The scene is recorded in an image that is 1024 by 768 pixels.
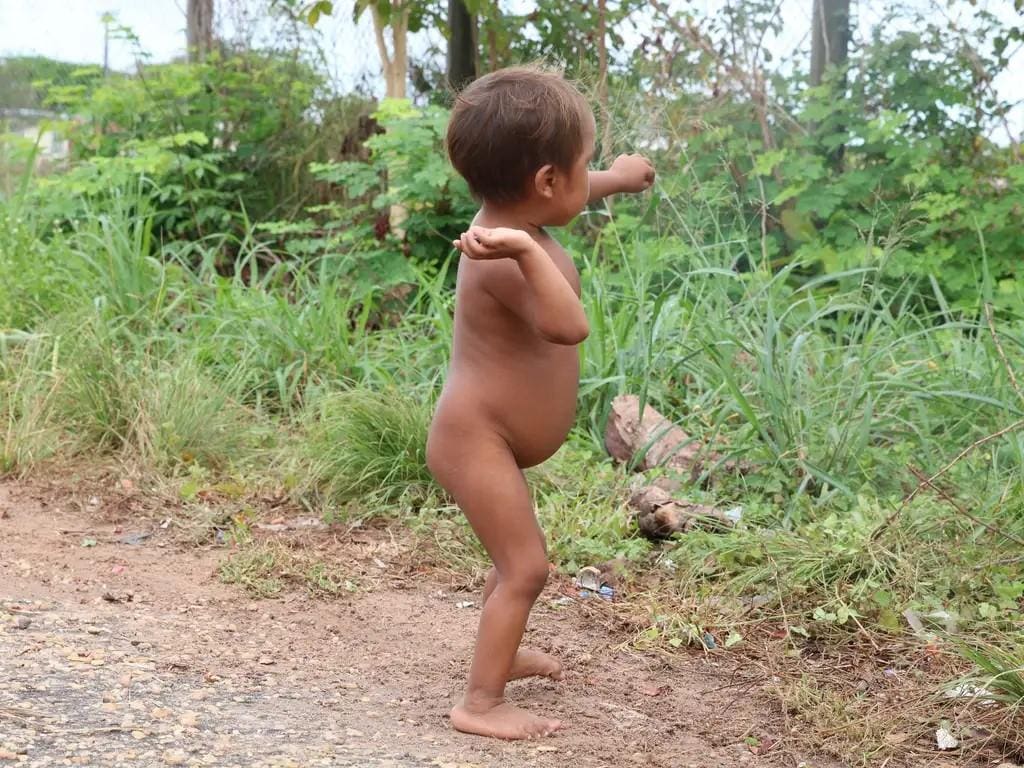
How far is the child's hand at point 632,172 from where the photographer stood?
9.04 ft

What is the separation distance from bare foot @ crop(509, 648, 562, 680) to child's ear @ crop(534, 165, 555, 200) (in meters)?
1.12

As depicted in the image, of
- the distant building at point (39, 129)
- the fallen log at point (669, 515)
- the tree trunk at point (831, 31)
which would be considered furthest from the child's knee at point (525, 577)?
the distant building at point (39, 129)

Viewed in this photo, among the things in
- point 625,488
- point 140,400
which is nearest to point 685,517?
point 625,488

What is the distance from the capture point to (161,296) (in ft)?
17.9

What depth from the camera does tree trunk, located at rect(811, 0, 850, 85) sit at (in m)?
6.38

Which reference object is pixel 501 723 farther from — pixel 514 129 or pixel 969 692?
pixel 514 129

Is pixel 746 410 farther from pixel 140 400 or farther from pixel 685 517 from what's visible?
pixel 140 400

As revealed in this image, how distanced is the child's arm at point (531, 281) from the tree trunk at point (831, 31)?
463cm

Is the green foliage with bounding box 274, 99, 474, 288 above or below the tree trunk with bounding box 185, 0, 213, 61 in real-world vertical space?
below

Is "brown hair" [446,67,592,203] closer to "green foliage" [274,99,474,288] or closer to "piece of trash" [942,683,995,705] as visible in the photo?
"piece of trash" [942,683,995,705]

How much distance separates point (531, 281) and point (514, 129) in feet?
1.02

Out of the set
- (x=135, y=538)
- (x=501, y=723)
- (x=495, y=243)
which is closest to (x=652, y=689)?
(x=501, y=723)

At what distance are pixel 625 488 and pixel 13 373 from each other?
2.80 meters

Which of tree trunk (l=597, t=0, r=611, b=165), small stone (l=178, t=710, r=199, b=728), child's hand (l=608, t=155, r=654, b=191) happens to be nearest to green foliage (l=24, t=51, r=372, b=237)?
tree trunk (l=597, t=0, r=611, b=165)
